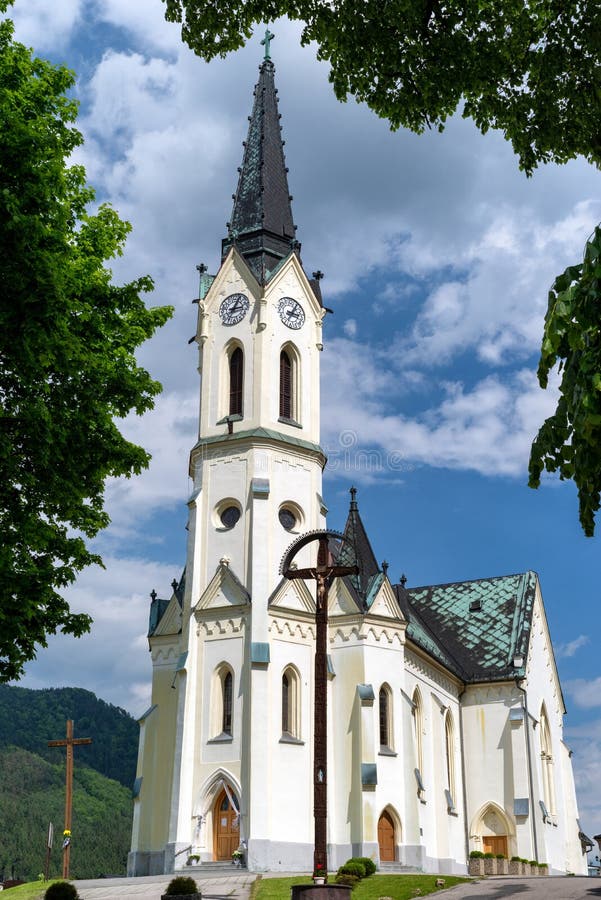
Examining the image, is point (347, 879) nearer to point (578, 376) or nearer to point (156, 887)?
point (156, 887)

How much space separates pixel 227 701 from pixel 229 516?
6748mm

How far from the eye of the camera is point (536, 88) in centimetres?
1362

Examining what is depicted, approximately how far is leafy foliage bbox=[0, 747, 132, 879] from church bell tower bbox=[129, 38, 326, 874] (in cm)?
6238

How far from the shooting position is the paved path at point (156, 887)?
2380 cm

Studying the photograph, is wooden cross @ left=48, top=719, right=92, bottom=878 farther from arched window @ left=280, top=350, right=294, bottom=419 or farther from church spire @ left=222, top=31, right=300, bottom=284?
church spire @ left=222, top=31, right=300, bottom=284

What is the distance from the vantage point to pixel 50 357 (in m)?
14.8

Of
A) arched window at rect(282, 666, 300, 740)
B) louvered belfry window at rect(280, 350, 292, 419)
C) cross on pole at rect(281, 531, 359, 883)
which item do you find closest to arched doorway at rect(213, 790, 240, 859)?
arched window at rect(282, 666, 300, 740)

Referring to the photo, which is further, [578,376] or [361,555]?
[361,555]

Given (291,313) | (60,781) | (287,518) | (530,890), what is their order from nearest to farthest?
(530,890) → (287,518) → (291,313) → (60,781)

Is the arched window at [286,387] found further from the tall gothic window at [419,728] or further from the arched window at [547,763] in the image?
the arched window at [547,763]

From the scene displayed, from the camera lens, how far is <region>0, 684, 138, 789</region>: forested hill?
420ft

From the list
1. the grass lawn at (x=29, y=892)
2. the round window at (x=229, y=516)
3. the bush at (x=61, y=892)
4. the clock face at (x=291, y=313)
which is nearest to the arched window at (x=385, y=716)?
the round window at (x=229, y=516)

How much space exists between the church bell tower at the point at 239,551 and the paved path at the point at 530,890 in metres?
→ 8.37

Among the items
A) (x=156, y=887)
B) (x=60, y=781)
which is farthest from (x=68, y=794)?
(x=60, y=781)
